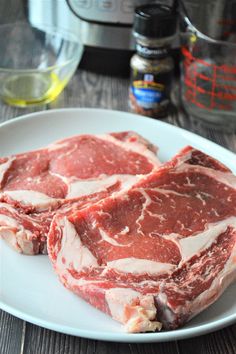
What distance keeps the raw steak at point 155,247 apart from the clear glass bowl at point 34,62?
1.93 feet

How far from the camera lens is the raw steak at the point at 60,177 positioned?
110 cm

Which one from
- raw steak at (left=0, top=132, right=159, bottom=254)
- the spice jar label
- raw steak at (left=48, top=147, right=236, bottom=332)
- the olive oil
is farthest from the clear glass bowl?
raw steak at (left=48, top=147, right=236, bottom=332)

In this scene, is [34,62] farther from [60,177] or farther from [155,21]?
[60,177]

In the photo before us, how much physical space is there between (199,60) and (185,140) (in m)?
0.23

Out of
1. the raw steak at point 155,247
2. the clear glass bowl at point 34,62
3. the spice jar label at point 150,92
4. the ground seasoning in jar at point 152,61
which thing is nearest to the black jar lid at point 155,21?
the ground seasoning in jar at point 152,61

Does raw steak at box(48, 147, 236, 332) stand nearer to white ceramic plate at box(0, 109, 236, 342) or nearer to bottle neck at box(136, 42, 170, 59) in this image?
white ceramic plate at box(0, 109, 236, 342)

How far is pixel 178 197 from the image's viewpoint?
113 cm

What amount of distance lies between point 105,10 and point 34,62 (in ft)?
0.88

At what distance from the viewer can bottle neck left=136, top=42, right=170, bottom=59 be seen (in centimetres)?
153

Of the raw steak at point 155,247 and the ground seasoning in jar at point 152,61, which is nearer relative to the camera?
the raw steak at point 155,247

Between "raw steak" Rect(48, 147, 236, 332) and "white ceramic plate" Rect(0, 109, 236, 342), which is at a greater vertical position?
"raw steak" Rect(48, 147, 236, 332)

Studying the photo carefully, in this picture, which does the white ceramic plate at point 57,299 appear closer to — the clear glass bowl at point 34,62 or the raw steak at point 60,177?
the raw steak at point 60,177

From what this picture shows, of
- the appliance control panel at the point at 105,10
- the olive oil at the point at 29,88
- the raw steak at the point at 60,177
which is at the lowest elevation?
the olive oil at the point at 29,88

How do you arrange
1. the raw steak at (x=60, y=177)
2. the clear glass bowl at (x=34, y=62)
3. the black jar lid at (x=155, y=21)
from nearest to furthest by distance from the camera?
the raw steak at (x=60, y=177) → the black jar lid at (x=155, y=21) → the clear glass bowl at (x=34, y=62)
